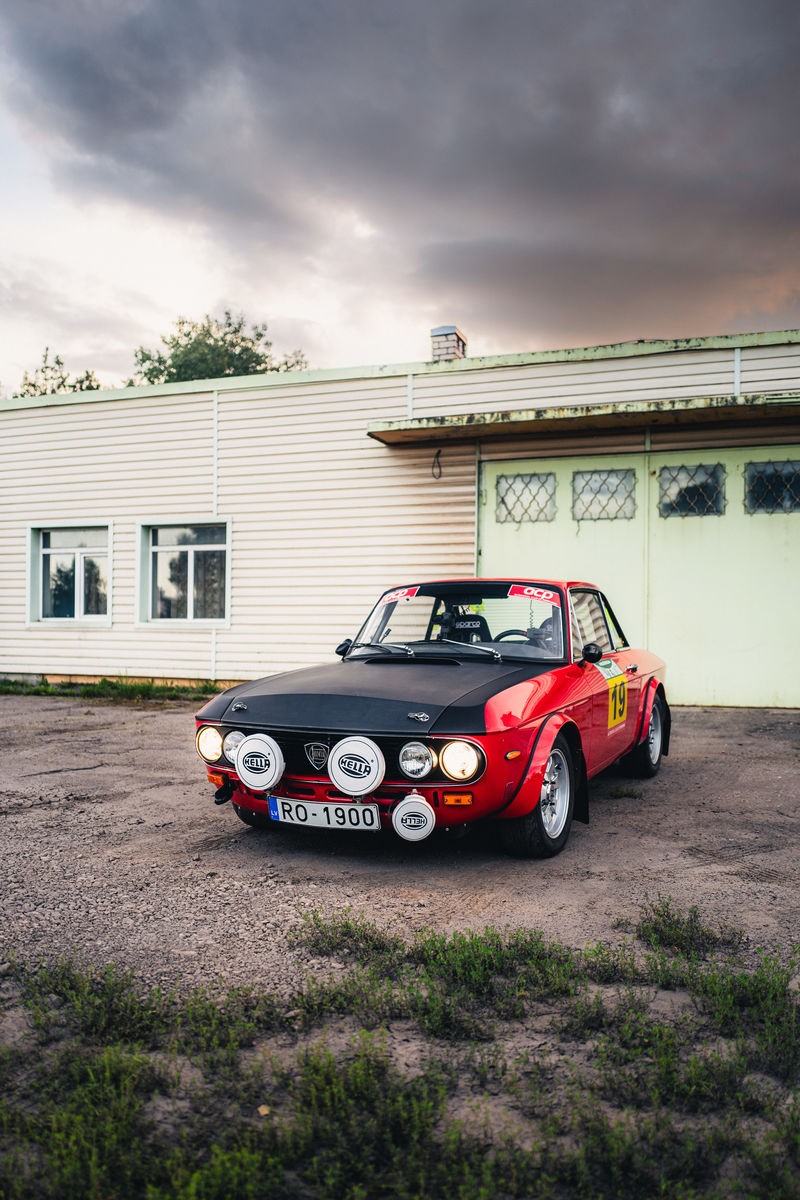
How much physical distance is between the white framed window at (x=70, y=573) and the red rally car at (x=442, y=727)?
9412 mm

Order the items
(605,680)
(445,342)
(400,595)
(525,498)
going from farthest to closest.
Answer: (445,342)
(525,498)
(400,595)
(605,680)

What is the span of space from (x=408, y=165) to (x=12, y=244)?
242 inches

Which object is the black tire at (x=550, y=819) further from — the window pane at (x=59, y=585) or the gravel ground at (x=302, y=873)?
the window pane at (x=59, y=585)

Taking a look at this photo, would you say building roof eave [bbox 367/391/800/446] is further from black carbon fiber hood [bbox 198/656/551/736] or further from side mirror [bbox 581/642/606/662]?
black carbon fiber hood [bbox 198/656/551/736]

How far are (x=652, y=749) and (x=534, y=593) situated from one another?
6.88 ft

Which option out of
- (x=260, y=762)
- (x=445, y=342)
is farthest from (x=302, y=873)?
(x=445, y=342)

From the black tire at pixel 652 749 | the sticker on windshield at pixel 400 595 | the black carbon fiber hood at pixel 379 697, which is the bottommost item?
the black tire at pixel 652 749

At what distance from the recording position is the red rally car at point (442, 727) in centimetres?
394

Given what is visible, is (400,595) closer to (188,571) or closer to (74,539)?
(188,571)

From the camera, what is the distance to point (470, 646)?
16.8ft

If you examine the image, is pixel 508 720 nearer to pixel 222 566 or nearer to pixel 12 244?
pixel 222 566

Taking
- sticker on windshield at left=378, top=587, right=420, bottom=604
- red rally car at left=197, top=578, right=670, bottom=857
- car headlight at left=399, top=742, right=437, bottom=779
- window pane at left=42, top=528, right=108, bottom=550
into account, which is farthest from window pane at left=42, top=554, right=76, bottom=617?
car headlight at left=399, top=742, right=437, bottom=779

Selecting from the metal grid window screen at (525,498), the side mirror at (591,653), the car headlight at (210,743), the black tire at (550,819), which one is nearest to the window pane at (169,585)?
the metal grid window screen at (525,498)

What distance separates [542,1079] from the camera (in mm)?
2260
